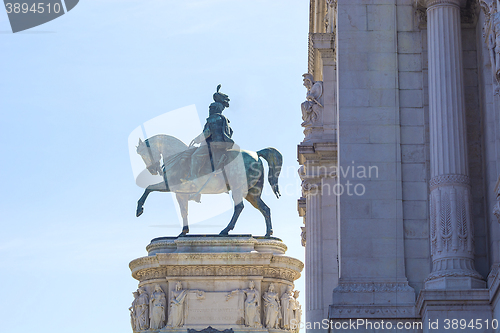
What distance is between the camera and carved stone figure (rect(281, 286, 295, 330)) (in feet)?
140

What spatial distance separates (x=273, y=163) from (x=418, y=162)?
2243 cm

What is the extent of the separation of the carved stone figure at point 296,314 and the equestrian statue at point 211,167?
3.87 meters

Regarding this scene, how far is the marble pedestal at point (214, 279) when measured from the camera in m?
41.7

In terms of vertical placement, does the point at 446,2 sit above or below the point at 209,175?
below

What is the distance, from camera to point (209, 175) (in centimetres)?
4681

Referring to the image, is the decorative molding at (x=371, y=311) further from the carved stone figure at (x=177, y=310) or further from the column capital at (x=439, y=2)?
the carved stone figure at (x=177, y=310)

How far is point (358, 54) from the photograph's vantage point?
26.5 m

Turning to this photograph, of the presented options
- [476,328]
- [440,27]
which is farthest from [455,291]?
[440,27]

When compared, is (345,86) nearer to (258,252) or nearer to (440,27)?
(440,27)

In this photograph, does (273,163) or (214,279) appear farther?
(273,163)

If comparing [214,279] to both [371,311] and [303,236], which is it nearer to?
[303,236]

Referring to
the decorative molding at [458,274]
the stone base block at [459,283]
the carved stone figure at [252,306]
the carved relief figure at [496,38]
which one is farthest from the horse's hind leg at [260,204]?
the carved relief figure at [496,38]

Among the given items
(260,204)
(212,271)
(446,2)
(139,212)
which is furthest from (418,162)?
(139,212)

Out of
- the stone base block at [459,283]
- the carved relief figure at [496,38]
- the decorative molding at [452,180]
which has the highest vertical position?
the carved relief figure at [496,38]
